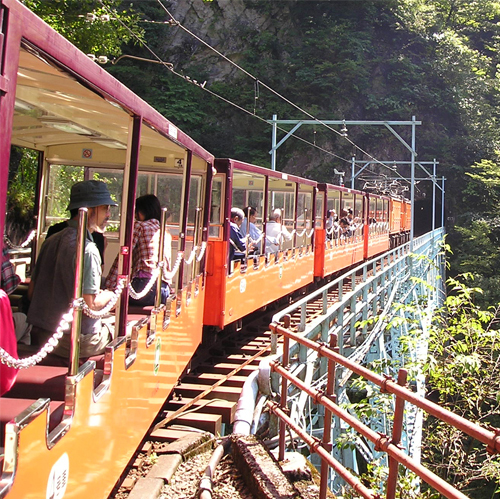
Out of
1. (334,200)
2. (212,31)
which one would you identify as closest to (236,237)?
(334,200)

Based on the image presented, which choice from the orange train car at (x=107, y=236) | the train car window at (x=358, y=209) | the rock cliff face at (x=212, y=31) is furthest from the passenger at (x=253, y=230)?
the rock cliff face at (x=212, y=31)

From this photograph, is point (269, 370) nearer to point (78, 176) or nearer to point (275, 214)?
point (78, 176)

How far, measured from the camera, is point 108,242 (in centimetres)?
642

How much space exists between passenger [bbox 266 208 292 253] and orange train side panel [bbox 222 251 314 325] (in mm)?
244

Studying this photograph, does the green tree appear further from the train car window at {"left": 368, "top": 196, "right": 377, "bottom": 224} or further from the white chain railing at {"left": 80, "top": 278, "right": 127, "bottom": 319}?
the white chain railing at {"left": 80, "top": 278, "right": 127, "bottom": 319}

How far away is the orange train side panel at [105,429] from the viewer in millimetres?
2410

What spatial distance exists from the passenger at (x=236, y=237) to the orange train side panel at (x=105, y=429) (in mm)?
2840

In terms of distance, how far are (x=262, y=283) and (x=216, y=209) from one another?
2427mm

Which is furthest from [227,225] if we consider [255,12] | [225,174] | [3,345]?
[255,12]

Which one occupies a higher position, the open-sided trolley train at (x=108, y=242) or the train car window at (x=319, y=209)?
the train car window at (x=319, y=209)

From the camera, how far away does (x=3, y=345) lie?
230 cm

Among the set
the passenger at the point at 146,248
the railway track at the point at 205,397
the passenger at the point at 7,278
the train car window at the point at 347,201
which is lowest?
the railway track at the point at 205,397

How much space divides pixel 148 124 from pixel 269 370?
264cm

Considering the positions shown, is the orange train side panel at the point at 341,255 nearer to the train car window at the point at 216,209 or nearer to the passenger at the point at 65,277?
the train car window at the point at 216,209
